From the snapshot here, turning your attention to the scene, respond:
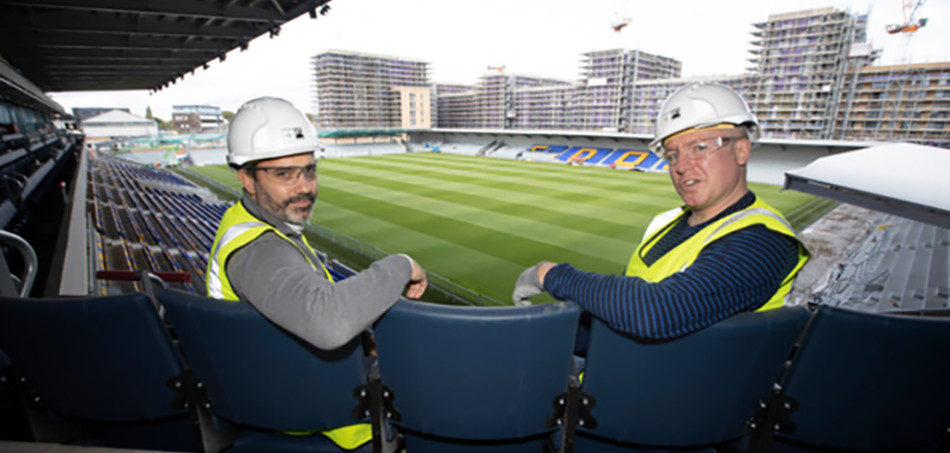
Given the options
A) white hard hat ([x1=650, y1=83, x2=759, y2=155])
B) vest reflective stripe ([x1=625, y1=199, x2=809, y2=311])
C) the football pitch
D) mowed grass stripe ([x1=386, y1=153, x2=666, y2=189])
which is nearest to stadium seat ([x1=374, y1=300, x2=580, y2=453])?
vest reflective stripe ([x1=625, y1=199, x2=809, y2=311])

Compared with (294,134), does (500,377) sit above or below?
below

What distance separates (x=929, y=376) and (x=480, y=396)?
5.01ft

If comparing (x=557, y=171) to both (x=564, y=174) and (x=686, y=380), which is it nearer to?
(x=564, y=174)

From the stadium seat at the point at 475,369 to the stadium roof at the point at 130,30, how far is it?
601 cm

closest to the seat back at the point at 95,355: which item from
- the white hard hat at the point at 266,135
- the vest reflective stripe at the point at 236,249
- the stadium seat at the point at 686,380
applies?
the vest reflective stripe at the point at 236,249

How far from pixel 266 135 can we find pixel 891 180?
559 cm

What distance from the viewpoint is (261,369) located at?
1.45 metres

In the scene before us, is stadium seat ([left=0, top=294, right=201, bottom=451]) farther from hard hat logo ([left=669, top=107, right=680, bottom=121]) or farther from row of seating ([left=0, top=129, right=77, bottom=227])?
row of seating ([left=0, top=129, right=77, bottom=227])

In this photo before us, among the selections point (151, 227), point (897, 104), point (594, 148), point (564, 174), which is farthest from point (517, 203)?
point (897, 104)

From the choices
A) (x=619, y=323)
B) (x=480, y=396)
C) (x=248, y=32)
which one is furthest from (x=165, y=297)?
(x=248, y=32)

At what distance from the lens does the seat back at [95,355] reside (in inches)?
54.9

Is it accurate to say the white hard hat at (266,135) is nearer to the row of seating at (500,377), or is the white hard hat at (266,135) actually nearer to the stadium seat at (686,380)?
the row of seating at (500,377)

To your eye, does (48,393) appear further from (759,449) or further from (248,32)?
(248,32)

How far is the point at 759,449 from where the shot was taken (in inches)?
61.2
